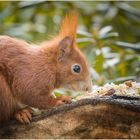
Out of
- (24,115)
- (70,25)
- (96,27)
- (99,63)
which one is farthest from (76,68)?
(96,27)

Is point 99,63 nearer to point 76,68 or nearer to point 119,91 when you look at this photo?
point 76,68

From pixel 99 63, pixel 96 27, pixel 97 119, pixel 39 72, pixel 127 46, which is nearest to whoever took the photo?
pixel 97 119

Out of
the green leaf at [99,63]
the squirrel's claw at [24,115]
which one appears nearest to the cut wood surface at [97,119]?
the squirrel's claw at [24,115]

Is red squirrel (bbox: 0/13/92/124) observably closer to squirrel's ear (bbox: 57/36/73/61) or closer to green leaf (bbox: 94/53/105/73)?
squirrel's ear (bbox: 57/36/73/61)

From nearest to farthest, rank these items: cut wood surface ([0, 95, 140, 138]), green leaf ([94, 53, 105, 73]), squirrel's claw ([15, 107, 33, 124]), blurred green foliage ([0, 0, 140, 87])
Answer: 1. cut wood surface ([0, 95, 140, 138])
2. squirrel's claw ([15, 107, 33, 124])
3. green leaf ([94, 53, 105, 73])
4. blurred green foliage ([0, 0, 140, 87])

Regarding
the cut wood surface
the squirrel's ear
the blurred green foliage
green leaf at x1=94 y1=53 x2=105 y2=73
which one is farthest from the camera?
the blurred green foliage

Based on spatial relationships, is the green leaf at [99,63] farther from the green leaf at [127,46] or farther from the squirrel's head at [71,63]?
the squirrel's head at [71,63]

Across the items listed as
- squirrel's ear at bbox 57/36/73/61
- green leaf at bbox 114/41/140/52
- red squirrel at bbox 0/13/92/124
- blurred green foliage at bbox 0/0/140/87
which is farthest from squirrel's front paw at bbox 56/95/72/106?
green leaf at bbox 114/41/140/52
